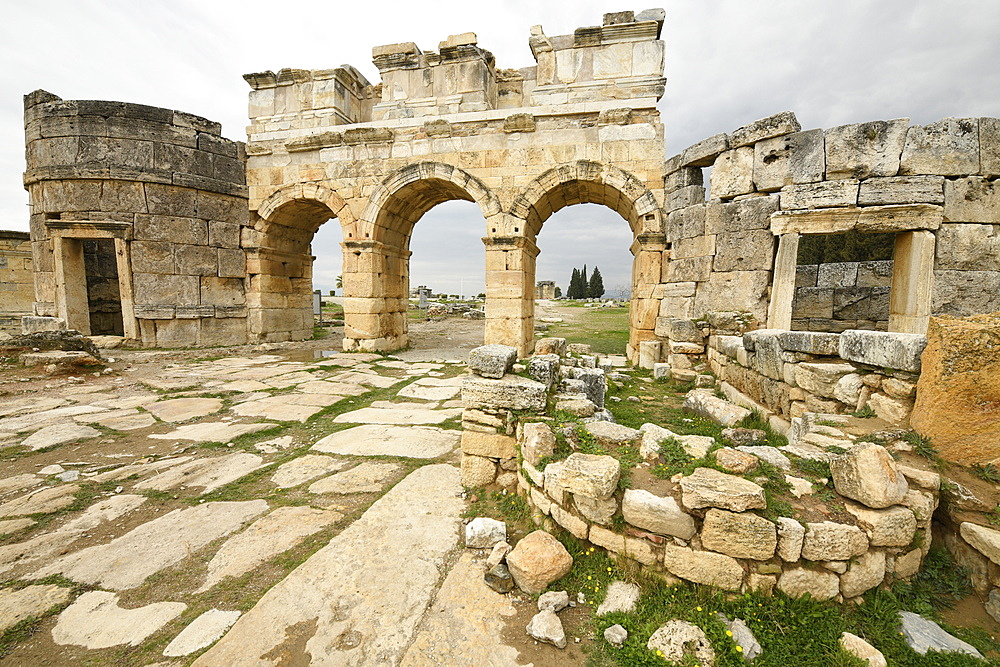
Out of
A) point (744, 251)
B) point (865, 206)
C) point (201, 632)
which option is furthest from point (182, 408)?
point (865, 206)

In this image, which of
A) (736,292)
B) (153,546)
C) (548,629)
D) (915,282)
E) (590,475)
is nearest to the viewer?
(548,629)

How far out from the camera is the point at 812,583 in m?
1.99

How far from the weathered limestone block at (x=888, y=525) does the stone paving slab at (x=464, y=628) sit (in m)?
1.92

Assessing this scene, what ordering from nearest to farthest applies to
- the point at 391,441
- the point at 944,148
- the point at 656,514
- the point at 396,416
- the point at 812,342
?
the point at 656,514, the point at 812,342, the point at 391,441, the point at 396,416, the point at 944,148

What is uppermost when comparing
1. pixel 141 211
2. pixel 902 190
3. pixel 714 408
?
pixel 141 211

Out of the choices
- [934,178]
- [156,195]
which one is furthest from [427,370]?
[934,178]

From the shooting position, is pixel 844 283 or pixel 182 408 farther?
pixel 844 283

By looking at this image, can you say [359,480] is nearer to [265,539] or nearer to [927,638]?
[265,539]

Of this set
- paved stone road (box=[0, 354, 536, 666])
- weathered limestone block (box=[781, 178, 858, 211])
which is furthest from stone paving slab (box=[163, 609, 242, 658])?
weathered limestone block (box=[781, 178, 858, 211])

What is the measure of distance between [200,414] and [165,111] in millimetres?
8685

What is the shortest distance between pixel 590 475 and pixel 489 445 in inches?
42.1

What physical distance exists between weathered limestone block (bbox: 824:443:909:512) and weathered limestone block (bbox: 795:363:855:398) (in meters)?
1.43

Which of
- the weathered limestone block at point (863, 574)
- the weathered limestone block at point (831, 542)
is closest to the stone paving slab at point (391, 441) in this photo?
the weathered limestone block at point (831, 542)

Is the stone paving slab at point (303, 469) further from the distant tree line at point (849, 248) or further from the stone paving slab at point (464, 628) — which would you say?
the distant tree line at point (849, 248)
